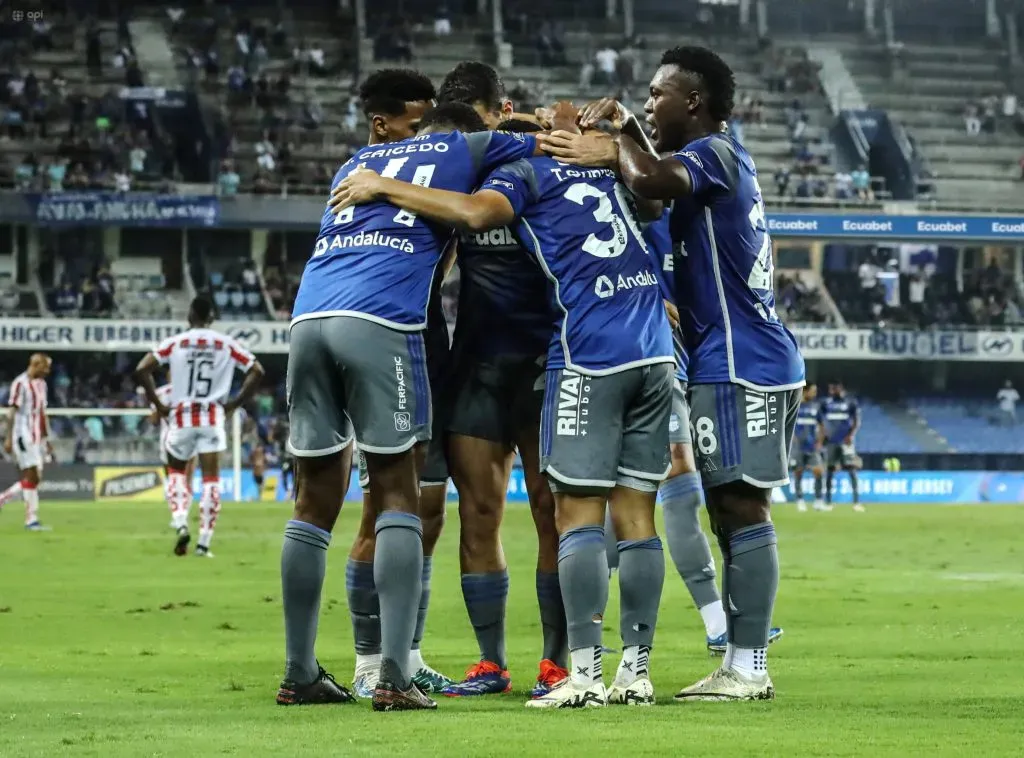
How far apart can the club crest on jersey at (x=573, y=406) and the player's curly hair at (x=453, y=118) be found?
1117mm

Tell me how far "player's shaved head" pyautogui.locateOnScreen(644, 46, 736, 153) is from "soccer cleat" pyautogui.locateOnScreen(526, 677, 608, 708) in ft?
7.45

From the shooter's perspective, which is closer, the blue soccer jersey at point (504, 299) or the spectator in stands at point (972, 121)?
the blue soccer jersey at point (504, 299)

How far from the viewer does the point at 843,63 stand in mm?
53938

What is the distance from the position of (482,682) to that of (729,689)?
1092mm

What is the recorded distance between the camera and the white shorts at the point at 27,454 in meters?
23.0

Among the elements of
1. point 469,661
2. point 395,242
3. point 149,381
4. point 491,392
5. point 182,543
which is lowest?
point 182,543

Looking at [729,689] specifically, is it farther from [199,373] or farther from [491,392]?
[199,373]

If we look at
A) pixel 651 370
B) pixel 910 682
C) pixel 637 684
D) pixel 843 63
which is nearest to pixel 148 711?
pixel 637 684

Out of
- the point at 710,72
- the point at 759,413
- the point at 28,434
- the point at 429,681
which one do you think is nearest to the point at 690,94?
the point at 710,72

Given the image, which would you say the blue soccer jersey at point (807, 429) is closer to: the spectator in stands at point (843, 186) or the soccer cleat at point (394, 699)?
the spectator in stands at point (843, 186)

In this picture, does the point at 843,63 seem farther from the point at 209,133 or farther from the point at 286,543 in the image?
the point at 286,543

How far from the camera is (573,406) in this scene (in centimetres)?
641

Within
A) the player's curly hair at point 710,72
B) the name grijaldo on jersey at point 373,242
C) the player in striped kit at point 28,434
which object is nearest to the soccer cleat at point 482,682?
the name grijaldo on jersey at point 373,242

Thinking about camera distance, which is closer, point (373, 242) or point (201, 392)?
point (373, 242)
